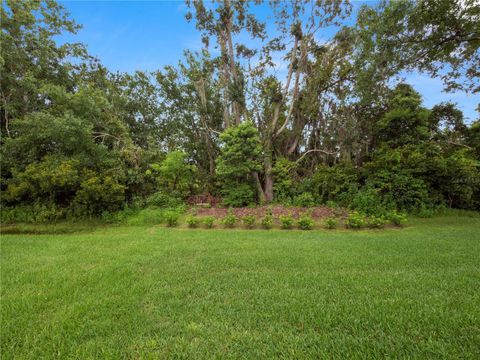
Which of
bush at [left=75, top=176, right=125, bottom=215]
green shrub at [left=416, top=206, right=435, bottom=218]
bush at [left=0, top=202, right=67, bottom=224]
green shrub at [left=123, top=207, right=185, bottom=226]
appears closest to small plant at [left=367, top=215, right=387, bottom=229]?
green shrub at [left=416, top=206, right=435, bottom=218]

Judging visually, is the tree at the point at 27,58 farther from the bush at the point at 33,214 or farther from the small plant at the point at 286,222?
the small plant at the point at 286,222

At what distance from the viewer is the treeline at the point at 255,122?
247 inches

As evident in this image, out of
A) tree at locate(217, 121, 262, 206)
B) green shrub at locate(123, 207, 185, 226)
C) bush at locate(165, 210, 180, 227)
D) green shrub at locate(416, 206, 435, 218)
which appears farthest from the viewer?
tree at locate(217, 121, 262, 206)

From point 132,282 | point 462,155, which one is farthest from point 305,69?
point 132,282

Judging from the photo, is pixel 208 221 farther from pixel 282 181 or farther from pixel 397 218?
pixel 397 218

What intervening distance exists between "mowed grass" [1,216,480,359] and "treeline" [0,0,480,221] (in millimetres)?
3779

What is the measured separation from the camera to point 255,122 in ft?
37.1

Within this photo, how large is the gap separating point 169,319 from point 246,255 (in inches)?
74.1

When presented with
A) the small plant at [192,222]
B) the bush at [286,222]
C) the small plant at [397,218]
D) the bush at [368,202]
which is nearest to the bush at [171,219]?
the small plant at [192,222]

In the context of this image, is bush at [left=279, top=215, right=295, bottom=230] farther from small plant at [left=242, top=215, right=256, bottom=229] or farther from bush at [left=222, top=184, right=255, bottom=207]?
bush at [left=222, top=184, right=255, bottom=207]

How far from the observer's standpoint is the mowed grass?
63.6 inches

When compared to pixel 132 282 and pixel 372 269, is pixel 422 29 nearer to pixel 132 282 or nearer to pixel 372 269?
pixel 372 269

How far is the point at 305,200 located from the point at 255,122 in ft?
17.4

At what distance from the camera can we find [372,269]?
300 cm
